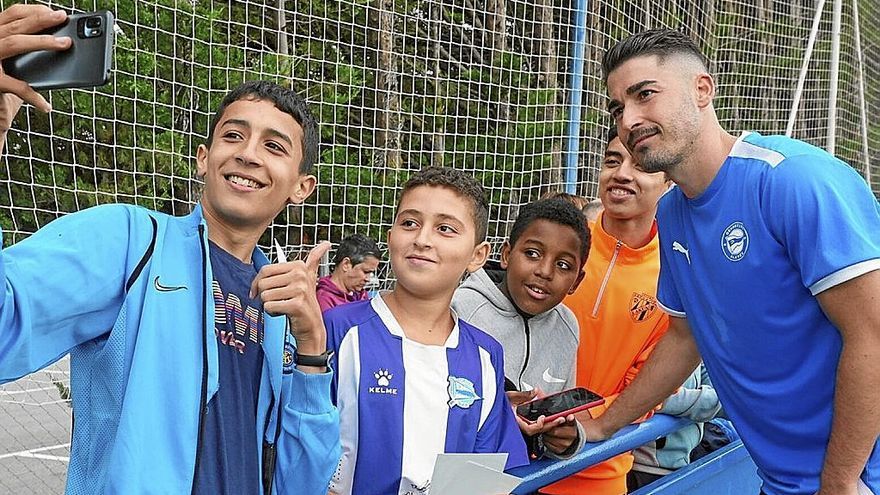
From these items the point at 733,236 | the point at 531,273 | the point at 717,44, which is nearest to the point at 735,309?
the point at 733,236

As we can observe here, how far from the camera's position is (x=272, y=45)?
18.7ft

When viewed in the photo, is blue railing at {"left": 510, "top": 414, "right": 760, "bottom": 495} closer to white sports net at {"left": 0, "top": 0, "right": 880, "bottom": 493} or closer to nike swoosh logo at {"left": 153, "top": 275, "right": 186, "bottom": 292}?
nike swoosh logo at {"left": 153, "top": 275, "right": 186, "bottom": 292}

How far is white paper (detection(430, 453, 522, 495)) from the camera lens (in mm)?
1782

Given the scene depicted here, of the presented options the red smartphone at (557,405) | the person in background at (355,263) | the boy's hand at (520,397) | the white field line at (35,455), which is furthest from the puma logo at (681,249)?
the white field line at (35,455)

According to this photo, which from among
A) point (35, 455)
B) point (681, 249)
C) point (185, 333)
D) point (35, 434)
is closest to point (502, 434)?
point (681, 249)

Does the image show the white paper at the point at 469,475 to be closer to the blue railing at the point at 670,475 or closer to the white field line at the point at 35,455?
the blue railing at the point at 670,475

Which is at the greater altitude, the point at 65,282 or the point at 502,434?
the point at 65,282

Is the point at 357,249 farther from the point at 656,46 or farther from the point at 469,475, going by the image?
the point at 469,475

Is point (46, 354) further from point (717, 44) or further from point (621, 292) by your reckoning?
point (717, 44)

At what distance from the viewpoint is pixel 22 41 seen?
128 centimetres

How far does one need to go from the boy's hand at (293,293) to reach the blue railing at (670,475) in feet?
2.60

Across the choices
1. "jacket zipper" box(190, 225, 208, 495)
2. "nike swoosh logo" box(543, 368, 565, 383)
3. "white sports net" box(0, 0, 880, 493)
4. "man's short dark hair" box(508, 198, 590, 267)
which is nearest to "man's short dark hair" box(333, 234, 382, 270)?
"white sports net" box(0, 0, 880, 493)

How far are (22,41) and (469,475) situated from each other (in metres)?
1.18

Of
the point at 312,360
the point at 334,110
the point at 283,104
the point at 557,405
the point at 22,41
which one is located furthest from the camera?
the point at 334,110
